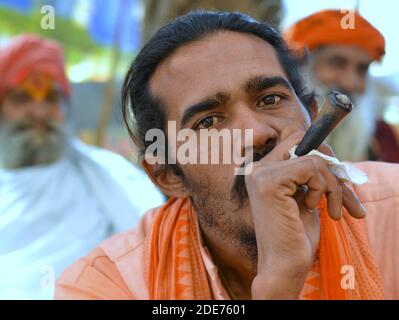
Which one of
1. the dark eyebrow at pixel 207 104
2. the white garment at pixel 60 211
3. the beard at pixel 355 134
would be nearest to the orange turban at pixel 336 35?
the beard at pixel 355 134

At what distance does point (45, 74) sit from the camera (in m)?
7.76

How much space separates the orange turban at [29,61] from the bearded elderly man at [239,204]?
4.61 metres

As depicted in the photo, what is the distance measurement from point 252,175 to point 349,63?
13.2 ft

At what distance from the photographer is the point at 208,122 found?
2846 millimetres

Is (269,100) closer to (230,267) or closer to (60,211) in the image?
(230,267)

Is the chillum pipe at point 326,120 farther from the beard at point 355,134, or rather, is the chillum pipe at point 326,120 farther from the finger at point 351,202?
the beard at point 355,134

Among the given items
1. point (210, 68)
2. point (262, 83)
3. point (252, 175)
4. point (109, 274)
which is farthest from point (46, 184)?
point (252, 175)

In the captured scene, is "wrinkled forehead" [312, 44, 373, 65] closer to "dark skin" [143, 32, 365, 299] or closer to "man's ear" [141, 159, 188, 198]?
"dark skin" [143, 32, 365, 299]

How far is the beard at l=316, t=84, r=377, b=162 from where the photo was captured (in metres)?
6.29

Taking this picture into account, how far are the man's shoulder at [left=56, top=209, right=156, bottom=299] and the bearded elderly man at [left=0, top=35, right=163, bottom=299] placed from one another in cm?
168

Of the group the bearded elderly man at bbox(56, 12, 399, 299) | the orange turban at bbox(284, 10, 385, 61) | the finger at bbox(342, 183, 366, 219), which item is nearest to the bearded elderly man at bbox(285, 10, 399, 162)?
the orange turban at bbox(284, 10, 385, 61)

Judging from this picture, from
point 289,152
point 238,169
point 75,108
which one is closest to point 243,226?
point 238,169
